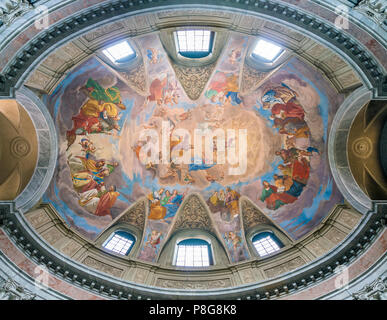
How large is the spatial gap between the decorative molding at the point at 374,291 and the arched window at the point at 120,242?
10.4m

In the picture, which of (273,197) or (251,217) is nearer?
(251,217)

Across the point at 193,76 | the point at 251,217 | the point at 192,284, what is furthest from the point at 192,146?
the point at 192,284

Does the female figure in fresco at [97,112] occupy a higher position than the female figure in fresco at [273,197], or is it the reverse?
the female figure in fresco at [97,112]

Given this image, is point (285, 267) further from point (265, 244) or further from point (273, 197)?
point (273, 197)

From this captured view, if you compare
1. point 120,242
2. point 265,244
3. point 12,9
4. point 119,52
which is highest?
point 119,52

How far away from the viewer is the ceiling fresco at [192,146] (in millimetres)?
18625

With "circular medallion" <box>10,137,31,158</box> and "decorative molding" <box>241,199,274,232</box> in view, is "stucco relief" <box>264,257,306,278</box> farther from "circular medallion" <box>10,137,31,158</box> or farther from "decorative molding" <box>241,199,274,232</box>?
"circular medallion" <box>10,137,31,158</box>

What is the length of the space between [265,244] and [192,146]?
7.05 m

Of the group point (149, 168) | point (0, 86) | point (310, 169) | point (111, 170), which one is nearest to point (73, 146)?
point (111, 170)

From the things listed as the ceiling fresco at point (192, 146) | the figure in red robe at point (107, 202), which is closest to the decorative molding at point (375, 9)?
the ceiling fresco at point (192, 146)

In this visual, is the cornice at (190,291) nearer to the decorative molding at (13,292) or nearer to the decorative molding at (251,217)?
the decorative molding at (13,292)

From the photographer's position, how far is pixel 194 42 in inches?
738

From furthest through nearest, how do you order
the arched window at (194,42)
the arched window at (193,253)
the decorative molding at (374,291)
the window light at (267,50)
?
the arched window at (193,253) → the window light at (267,50) → the arched window at (194,42) → the decorative molding at (374,291)

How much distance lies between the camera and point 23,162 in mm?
16812
